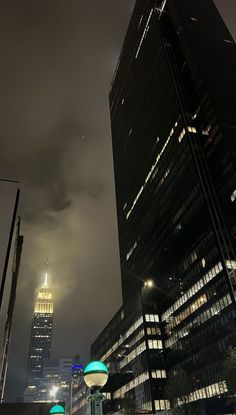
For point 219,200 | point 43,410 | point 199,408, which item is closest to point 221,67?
point 219,200

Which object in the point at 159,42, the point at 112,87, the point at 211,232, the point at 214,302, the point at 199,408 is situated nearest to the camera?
the point at 199,408

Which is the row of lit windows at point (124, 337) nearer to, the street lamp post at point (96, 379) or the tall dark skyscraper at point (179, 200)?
the tall dark skyscraper at point (179, 200)

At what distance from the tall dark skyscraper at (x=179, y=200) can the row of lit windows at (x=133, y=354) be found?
471 millimetres

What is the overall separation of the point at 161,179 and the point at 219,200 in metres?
28.4

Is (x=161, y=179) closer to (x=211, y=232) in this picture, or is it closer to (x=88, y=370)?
(x=211, y=232)

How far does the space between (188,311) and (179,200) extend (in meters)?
27.7

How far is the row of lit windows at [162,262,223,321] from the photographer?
67606 millimetres

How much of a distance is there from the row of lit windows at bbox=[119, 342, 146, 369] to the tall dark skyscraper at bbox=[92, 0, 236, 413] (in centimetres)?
47

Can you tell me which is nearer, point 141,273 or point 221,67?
point 221,67

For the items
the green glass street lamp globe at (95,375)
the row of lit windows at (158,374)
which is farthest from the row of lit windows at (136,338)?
the green glass street lamp globe at (95,375)

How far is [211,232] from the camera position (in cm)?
7094

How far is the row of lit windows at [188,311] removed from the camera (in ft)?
231

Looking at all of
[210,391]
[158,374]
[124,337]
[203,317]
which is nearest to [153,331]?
[158,374]

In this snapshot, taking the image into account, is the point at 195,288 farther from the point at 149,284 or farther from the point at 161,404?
the point at 161,404
